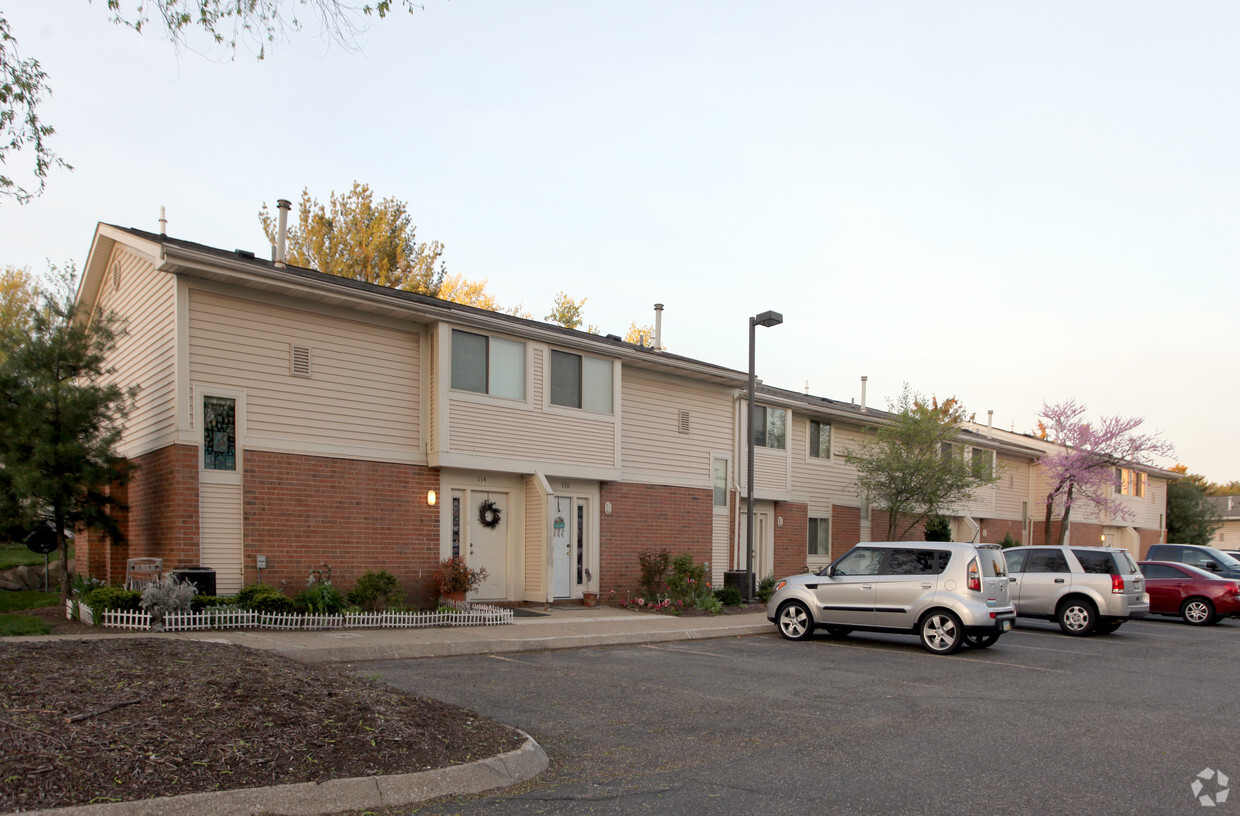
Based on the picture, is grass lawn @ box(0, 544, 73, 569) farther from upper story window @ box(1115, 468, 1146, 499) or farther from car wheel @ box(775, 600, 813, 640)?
upper story window @ box(1115, 468, 1146, 499)

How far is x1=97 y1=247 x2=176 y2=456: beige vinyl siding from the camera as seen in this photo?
13773 millimetres

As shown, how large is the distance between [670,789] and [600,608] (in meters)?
12.9

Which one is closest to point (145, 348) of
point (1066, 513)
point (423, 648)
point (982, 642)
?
point (423, 648)

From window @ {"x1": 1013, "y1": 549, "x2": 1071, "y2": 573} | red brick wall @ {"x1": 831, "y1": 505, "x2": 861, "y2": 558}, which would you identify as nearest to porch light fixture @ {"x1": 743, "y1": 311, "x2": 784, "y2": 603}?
window @ {"x1": 1013, "y1": 549, "x2": 1071, "y2": 573}

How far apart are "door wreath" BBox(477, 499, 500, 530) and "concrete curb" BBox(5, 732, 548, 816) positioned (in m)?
11.5

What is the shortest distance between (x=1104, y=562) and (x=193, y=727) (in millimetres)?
16431

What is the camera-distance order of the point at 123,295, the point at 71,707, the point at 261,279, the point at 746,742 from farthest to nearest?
the point at 123,295 → the point at 261,279 → the point at 746,742 → the point at 71,707

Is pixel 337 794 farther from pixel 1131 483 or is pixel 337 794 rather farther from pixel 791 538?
pixel 1131 483

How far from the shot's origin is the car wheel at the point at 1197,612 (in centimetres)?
2038

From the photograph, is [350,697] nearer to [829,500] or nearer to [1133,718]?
[1133,718]

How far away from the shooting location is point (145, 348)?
15.0 meters

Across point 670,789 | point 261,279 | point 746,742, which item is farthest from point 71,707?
point 261,279

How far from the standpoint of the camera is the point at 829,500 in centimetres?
2738

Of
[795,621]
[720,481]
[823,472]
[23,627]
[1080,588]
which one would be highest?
[823,472]
